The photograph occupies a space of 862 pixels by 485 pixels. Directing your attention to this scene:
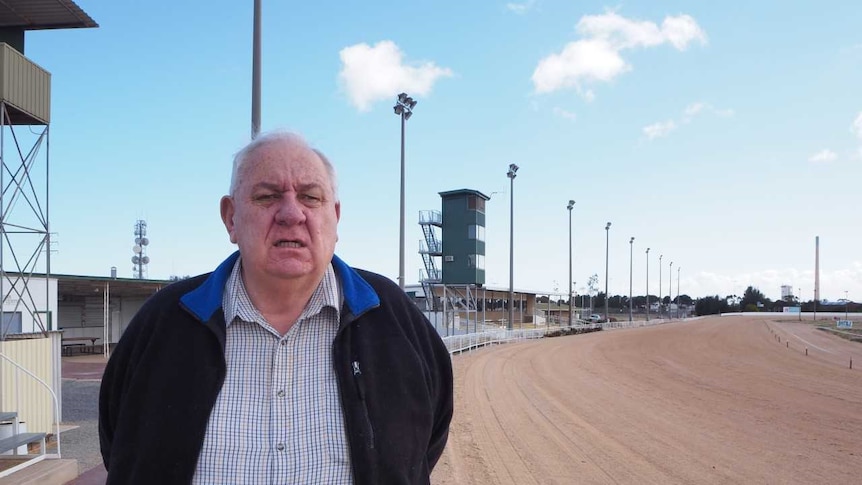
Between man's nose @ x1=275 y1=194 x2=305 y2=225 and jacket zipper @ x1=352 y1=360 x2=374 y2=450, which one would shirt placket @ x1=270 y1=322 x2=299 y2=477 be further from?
man's nose @ x1=275 y1=194 x2=305 y2=225

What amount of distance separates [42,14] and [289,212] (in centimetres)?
935

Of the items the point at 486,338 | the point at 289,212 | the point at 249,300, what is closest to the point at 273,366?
the point at 249,300

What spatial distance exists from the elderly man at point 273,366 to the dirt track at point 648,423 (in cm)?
568

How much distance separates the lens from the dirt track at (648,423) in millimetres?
8164

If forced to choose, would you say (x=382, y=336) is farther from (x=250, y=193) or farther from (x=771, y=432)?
(x=771, y=432)

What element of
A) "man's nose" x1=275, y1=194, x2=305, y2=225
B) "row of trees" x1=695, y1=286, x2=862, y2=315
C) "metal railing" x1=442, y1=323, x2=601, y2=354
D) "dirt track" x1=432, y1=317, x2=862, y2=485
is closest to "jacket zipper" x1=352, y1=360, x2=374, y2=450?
"man's nose" x1=275, y1=194, x2=305, y2=225

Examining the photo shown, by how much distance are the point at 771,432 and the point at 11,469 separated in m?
11.5

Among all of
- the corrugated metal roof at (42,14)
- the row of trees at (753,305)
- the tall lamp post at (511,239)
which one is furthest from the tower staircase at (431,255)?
the row of trees at (753,305)

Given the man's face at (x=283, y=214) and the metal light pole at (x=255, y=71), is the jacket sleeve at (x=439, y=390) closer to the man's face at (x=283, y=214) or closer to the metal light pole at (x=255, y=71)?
the man's face at (x=283, y=214)

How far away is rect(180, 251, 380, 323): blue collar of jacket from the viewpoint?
2.02m

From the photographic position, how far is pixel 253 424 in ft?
6.16

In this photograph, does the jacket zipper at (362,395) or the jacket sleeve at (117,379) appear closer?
the jacket zipper at (362,395)

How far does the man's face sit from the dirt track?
19.3ft

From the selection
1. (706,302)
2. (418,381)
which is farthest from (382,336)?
(706,302)
